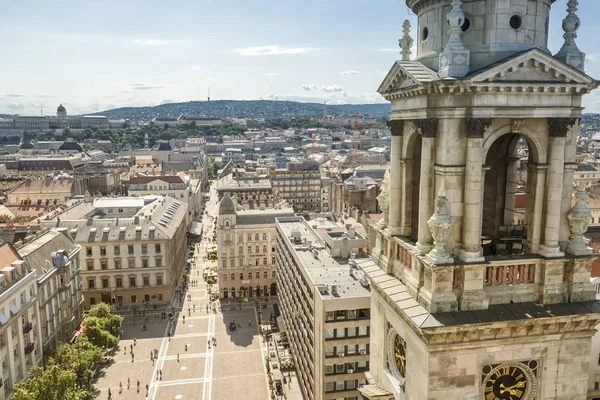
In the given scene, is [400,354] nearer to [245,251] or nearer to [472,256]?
[472,256]

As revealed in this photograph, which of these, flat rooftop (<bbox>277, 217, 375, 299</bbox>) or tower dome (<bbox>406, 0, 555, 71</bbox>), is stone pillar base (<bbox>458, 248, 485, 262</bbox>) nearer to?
tower dome (<bbox>406, 0, 555, 71</bbox>)

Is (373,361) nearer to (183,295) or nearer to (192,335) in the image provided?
(192,335)

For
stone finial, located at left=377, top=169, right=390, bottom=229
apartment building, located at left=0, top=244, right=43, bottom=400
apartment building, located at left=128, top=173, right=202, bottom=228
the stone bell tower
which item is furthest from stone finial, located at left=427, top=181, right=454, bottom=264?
apartment building, located at left=128, top=173, right=202, bottom=228

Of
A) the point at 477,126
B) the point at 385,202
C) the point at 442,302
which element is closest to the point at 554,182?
the point at 477,126

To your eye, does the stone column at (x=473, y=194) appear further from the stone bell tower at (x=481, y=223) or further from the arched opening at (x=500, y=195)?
the arched opening at (x=500, y=195)

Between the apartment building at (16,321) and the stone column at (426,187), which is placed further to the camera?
the apartment building at (16,321)

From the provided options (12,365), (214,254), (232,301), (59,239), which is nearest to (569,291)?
(12,365)

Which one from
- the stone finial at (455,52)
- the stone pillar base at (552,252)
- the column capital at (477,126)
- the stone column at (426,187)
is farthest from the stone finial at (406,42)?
the stone pillar base at (552,252)
